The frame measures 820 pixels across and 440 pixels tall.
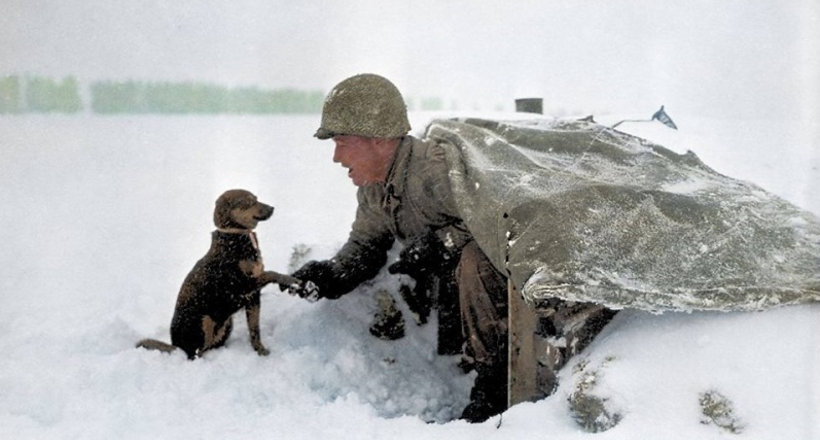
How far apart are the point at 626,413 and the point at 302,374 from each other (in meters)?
1.81

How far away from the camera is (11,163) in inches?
301

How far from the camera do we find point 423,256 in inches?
140

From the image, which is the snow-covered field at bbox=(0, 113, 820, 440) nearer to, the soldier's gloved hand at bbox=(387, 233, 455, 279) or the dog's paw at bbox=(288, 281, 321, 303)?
the dog's paw at bbox=(288, 281, 321, 303)

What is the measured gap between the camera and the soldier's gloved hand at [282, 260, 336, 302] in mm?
3730

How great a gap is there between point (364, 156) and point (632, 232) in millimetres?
1542

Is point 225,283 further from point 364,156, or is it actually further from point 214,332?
point 364,156

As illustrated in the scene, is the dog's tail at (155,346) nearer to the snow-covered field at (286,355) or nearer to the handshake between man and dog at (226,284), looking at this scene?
the handshake between man and dog at (226,284)

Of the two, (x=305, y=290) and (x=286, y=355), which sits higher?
(x=305, y=290)

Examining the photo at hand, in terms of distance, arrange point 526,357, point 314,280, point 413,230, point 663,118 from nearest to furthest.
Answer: point 526,357 < point 413,230 < point 314,280 < point 663,118

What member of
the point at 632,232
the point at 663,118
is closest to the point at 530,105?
the point at 663,118

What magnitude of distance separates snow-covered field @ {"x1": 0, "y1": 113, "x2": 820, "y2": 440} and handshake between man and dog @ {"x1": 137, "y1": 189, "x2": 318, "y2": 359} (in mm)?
142

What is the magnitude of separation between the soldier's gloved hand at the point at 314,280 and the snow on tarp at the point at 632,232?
1061mm

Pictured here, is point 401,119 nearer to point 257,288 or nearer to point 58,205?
point 257,288

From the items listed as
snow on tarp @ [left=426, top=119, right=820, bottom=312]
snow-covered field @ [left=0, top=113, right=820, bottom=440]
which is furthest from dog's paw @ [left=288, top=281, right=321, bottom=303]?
snow on tarp @ [left=426, top=119, right=820, bottom=312]
